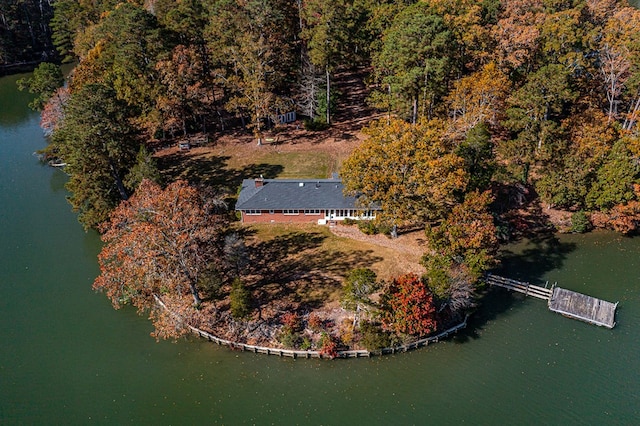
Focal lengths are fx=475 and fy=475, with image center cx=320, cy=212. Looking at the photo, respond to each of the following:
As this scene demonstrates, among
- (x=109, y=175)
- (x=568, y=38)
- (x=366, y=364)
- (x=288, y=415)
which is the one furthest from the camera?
(x=568, y=38)

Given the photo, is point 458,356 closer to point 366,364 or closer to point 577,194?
point 366,364

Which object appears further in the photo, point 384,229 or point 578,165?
point 384,229

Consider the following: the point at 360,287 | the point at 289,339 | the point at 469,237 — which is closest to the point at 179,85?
the point at 289,339

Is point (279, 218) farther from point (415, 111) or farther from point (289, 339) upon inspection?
point (415, 111)

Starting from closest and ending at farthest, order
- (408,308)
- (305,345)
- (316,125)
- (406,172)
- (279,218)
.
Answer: (408,308), (305,345), (406,172), (279,218), (316,125)

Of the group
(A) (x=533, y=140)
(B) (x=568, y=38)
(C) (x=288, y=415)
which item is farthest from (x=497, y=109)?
(C) (x=288, y=415)

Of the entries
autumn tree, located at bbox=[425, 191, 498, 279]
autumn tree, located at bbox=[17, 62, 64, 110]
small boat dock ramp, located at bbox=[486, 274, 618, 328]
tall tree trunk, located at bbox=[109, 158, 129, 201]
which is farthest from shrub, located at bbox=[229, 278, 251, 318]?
autumn tree, located at bbox=[17, 62, 64, 110]

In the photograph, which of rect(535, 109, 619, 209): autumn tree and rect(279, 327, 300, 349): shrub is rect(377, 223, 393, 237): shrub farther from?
rect(535, 109, 619, 209): autumn tree
